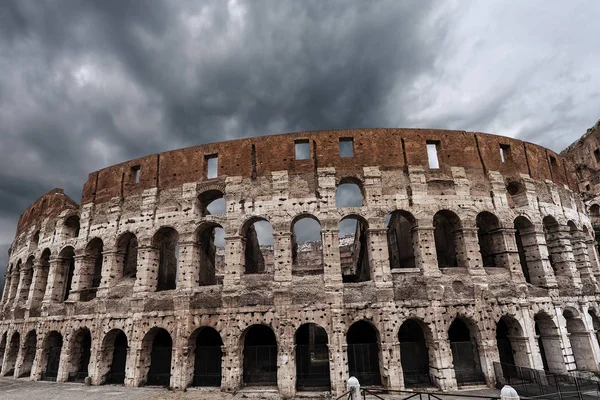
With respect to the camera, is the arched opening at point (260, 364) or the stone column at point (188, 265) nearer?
the arched opening at point (260, 364)

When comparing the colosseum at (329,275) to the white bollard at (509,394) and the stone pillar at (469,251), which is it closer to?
the stone pillar at (469,251)

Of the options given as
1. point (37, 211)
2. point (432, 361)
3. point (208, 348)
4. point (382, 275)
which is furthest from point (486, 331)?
point (37, 211)

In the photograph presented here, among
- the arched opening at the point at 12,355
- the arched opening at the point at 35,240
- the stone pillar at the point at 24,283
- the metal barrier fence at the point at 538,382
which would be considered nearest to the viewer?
the metal barrier fence at the point at 538,382

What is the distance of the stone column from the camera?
14195mm

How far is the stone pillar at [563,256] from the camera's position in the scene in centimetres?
1537

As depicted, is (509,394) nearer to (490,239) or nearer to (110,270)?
(490,239)

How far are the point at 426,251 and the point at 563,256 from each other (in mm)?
7278

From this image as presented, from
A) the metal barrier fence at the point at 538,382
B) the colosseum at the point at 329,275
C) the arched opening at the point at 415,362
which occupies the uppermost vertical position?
the colosseum at the point at 329,275

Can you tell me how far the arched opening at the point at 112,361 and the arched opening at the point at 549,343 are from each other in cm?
1708

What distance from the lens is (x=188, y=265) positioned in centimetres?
1435

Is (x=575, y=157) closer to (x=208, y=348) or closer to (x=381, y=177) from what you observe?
(x=381, y=177)

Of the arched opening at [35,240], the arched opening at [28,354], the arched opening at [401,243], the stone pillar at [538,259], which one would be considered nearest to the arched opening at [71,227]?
the arched opening at [35,240]

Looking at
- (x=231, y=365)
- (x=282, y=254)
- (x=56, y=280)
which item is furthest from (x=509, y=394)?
(x=56, y=280)

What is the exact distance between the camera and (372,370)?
13219mm
